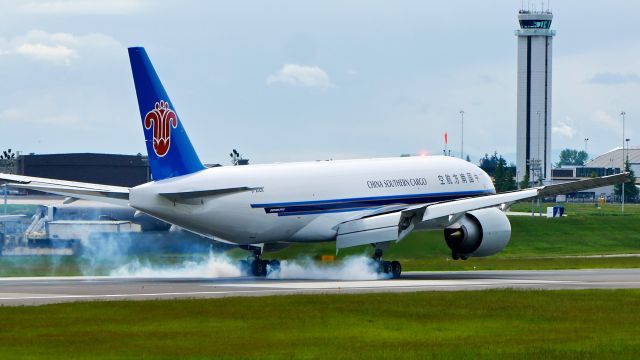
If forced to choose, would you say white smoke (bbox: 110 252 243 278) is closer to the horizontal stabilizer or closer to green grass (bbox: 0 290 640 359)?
the horizontal stabilizer

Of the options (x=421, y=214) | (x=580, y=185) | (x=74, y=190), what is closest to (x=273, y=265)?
(x=421, y=214)

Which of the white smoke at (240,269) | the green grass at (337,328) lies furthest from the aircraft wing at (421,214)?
the green grass at (337,328)

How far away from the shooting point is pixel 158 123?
47438mm

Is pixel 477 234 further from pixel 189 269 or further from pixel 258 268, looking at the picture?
pixel 189 269

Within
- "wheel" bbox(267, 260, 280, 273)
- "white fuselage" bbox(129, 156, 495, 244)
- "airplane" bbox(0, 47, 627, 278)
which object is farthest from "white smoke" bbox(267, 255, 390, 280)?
"white fuselage" bbox(129, 156, 495, 244)

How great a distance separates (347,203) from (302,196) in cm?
237

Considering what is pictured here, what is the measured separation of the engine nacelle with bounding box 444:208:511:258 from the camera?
5394 cm

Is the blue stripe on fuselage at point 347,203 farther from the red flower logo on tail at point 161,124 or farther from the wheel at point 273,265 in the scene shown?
the red flower logo on tail at point 161,124

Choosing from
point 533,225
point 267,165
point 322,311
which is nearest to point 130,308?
point 322,311

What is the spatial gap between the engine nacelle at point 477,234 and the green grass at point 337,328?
1459 cm

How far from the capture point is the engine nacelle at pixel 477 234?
5394cm

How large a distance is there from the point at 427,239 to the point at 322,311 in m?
22.7

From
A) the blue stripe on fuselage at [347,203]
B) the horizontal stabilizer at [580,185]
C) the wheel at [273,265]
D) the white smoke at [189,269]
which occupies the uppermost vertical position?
the horizontal stabilizer at [580,185]

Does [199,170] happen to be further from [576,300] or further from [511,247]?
[511,247]
